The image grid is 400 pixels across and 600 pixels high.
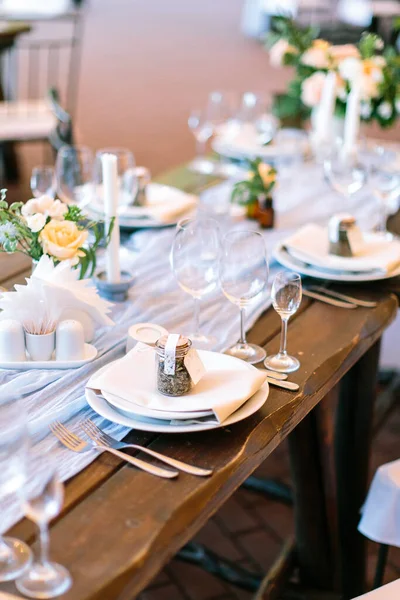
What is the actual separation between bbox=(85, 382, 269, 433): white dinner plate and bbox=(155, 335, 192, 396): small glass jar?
0.07m

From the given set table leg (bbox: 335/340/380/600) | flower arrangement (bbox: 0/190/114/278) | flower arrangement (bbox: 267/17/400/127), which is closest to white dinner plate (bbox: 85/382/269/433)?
flower arrangement (bbox: 0/190/114/278)

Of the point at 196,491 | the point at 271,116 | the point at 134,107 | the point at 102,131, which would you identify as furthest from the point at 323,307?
the point at 134,107

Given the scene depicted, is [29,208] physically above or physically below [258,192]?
above

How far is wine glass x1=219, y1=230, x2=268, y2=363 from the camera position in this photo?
152 cm

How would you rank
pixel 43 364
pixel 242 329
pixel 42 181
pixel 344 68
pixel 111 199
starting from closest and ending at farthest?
pixel 43 364 < pixel 242 329 < pixel 111 199 < pixel 42 181 < pixel 344 68

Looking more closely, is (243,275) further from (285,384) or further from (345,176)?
(345,176)

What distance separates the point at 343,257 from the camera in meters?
1.93

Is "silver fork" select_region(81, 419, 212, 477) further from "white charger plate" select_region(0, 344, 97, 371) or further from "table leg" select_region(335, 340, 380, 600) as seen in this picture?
"table leg" select_region(335, 340, 380, 600)

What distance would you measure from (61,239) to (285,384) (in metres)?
0.50

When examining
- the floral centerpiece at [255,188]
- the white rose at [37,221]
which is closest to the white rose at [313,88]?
the floral centerpiece at [255,188]

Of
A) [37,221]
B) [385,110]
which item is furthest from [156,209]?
[385,110]

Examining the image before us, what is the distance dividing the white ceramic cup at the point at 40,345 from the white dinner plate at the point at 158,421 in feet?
0.51

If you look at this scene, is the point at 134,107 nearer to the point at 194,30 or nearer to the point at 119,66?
the point at 119,66

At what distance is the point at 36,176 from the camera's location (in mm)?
2066
